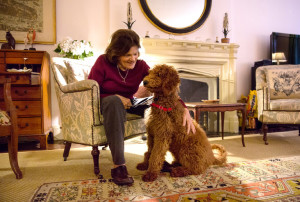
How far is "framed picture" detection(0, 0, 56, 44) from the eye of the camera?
2.98 metres

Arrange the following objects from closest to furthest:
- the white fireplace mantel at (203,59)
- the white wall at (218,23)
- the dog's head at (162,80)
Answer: the dog's head at (162,80) < the white wall at (218,23) < the white fireplace mantel at (203,59)

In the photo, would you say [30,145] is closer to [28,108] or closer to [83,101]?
[28,108]

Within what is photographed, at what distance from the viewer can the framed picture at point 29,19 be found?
2.98 metres

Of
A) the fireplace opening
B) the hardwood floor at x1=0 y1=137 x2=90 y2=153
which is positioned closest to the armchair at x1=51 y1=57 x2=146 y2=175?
the hardwood floor at x1=0 y1=137 x2=90 y2=153

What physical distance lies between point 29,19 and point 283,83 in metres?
3.84

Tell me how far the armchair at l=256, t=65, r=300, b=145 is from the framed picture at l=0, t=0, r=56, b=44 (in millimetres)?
3110

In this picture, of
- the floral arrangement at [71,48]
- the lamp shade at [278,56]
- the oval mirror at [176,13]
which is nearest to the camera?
the floral arrangement at [71,48]

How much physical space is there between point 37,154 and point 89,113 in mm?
1145

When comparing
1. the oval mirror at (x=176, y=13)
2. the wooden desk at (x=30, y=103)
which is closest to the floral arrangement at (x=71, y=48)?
the wooden desk at (x=30, y=103)

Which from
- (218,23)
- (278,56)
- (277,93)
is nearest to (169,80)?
(277,93)

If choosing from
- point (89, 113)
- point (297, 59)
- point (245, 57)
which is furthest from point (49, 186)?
point (297, 59)

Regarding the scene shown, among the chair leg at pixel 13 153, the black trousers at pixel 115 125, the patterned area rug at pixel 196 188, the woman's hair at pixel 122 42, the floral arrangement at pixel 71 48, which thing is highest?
the floral arrangement at pixel 71 48

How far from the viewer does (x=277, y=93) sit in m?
2.94

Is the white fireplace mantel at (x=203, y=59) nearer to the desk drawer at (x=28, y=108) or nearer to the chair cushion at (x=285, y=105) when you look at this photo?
the chair cushion at (x=285, y=105)
